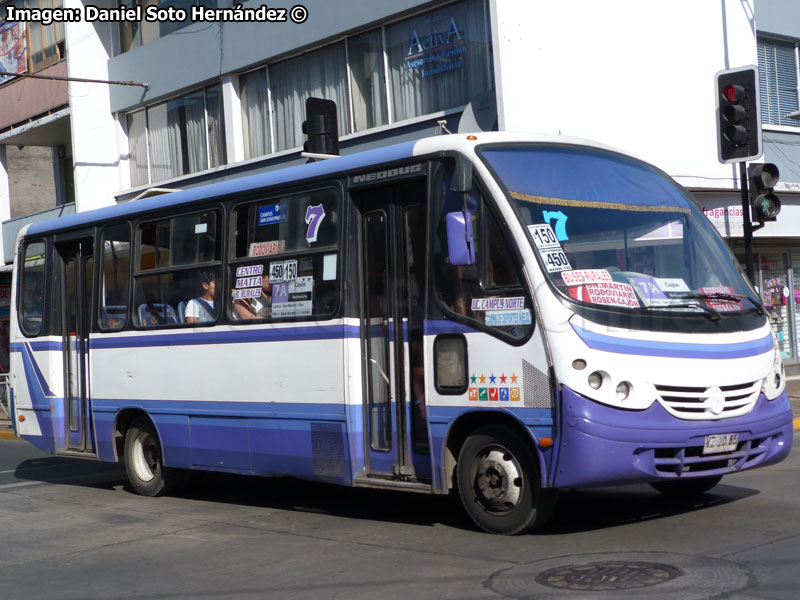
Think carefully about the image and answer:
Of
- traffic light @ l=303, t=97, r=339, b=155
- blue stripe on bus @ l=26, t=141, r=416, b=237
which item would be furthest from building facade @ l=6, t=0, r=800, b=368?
blue stripe on bus @ l=26, t=141, r=416, b=237

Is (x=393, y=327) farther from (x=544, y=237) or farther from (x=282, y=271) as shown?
(x=544, y=237)

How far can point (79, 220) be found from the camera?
40.5 ft

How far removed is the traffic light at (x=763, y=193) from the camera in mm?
13093

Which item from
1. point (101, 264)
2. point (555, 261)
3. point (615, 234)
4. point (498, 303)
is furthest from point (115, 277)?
point (615, 234)

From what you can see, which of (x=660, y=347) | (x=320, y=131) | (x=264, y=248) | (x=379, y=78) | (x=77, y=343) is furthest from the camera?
(x=379, y=78)

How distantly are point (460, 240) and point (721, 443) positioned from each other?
2.31 meters

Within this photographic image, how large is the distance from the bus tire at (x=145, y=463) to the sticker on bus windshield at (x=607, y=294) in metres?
5.63

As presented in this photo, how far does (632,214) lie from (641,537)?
7.84 ft

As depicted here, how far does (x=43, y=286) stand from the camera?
12750 millimetres

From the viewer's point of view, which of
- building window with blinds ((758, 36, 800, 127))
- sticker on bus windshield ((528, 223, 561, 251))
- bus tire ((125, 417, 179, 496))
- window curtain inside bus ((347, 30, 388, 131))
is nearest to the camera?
sticker on bus windshield ((528, 223, 561, 251))

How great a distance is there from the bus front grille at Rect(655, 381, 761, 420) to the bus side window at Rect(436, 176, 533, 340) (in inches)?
41.7

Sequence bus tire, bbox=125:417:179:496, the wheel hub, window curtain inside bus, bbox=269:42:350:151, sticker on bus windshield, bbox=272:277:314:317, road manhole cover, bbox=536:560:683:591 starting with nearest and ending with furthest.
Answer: road manhole cover, bbox=536:560:683:591 → the wheel hub → sticker on bus windshield, bbox=272:277:314:317 → bus tire, bbox=125:417:179:496 → window curtain inside bus, bbox=269:42:350:151

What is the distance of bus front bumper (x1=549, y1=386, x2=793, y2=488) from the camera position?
23.5ft

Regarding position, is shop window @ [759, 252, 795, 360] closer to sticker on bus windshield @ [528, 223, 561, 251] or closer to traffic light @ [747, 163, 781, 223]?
traffic light @ [747, 163, 781, 223]
